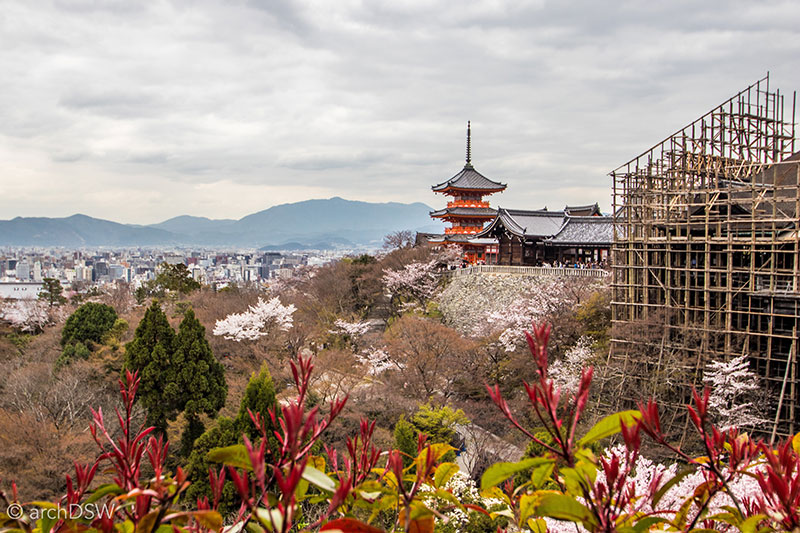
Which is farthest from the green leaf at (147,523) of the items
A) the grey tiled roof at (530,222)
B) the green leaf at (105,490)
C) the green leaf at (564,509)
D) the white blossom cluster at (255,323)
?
the grey tiled roof at (530,222)

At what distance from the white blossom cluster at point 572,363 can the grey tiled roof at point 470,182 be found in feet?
68.2

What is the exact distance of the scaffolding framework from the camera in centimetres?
1426

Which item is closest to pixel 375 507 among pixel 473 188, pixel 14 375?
pixel 14 375

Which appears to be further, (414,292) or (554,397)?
(414,292)

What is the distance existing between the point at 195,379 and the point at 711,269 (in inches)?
561

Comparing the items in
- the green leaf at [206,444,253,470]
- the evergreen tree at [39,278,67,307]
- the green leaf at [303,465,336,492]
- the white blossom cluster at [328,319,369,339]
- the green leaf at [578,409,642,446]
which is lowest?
the white blossom cluster at [328,319,369,339]

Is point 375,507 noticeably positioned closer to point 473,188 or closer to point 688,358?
point 688,358

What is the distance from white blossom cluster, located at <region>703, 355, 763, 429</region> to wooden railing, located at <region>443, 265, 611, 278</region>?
8.03 m

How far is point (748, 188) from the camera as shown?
583 inches

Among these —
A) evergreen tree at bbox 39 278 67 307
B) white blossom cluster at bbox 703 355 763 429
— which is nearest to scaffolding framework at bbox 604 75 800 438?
white blossom cluster at bbox 703 355 763 429

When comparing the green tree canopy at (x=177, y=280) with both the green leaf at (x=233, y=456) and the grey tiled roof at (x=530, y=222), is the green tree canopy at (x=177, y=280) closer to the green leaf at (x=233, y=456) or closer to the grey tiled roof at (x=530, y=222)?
the grey tiled roof at (x=530, y=222)

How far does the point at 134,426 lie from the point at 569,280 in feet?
51.7

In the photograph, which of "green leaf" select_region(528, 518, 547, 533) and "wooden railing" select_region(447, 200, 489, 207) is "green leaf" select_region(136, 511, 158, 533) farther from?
"wooden railing" select_region(447, 200, 489, 207)

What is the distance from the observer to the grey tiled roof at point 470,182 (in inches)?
1512
